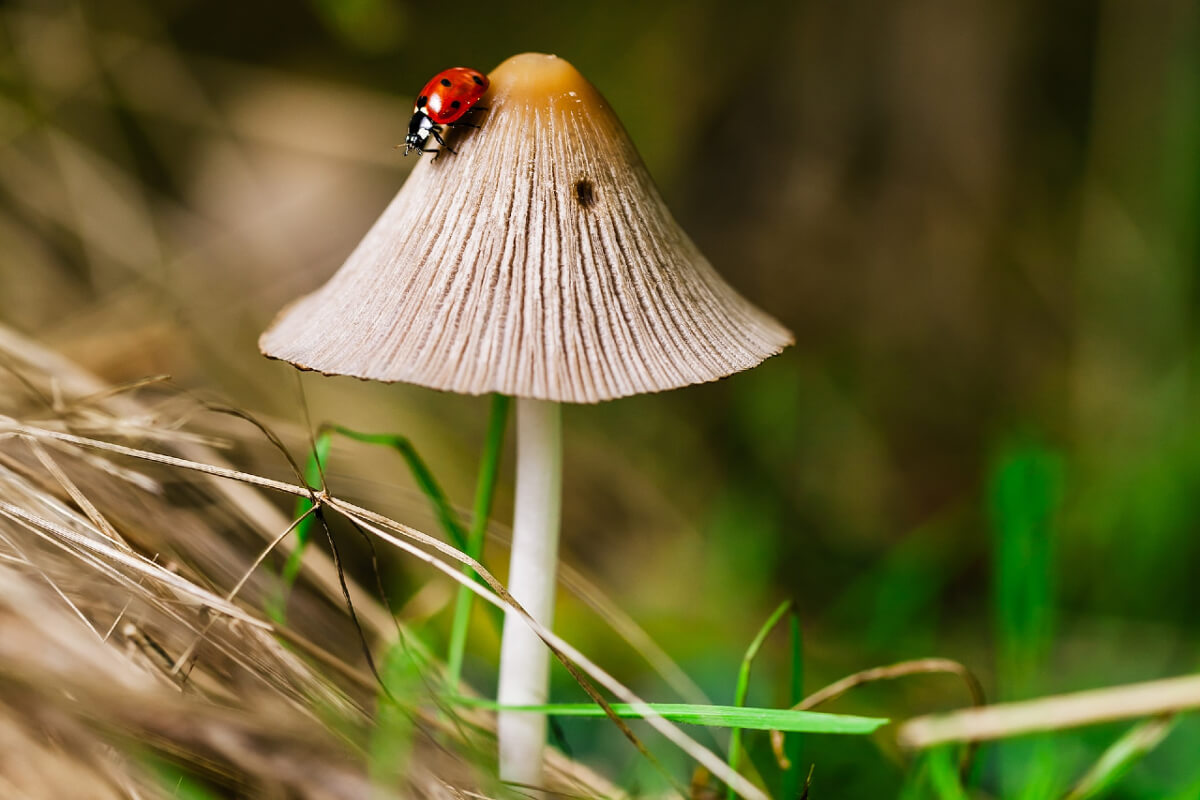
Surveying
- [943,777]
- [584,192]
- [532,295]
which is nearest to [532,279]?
[532,295]

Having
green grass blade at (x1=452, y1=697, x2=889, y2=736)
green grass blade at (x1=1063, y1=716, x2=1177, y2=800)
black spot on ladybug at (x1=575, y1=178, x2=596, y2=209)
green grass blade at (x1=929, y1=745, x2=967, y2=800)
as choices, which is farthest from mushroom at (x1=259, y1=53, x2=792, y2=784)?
green grass blade at (x1=1063, y1=716, x2=1177, y2=800)

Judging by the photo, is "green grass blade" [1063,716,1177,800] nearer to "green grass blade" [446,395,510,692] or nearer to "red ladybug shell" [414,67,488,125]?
"green grass blade" [446,395,510,692]

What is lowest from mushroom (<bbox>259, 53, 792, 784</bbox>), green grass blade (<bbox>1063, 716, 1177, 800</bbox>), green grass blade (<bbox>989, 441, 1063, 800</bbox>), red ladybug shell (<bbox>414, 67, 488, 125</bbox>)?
green grass blade (<bbox>1063, 716, 1177, 800</bbox>)

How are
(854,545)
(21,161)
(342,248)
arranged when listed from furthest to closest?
1. (342,248)
2. (854,545)
3. (21,161)

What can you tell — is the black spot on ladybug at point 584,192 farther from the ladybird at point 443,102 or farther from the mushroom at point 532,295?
the ladybird at point 443,102

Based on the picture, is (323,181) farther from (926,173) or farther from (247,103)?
(926,173)

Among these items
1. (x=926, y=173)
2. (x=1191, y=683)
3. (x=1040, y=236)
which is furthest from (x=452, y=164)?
(x=1040, y=236)

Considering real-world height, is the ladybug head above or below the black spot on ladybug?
above

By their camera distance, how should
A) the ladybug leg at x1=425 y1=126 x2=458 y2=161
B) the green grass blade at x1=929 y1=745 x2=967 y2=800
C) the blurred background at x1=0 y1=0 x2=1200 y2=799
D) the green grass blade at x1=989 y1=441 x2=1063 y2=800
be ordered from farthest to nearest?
the blurred background at x1=0 y1=0 x2=1200 y2=799 < the green grass blade at x1=989 y1=441 x2=1063 y2=800 < the green grass blade at x1=929 y1=745 x2=967 y2=800 < the ladybug leg at x1=425 y1=126 x2=458 y2=161
